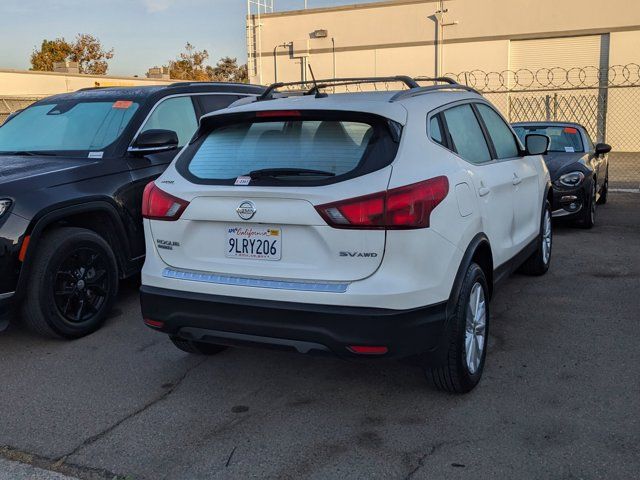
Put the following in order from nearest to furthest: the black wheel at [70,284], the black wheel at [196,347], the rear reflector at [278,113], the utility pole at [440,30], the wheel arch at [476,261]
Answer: the wheel arch at [476,261] → the rear reflector at [278,113] → the black wheel at [196,347] → the black wheel at [70,284] → the utility pole at [440,30]

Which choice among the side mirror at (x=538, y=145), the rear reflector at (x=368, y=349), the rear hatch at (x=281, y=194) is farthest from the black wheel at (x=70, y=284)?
the side mirror at (x=538, y=145)

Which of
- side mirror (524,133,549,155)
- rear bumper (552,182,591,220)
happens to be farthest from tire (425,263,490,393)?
rear bumper (552,182,591,220)

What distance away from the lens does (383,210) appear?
3223mm

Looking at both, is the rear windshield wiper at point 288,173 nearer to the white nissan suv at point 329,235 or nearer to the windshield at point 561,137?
the white nissan suv at point 329,235

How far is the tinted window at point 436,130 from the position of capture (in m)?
3.77

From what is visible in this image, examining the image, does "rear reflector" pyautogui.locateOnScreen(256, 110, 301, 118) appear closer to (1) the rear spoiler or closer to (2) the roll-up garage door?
(1) the rear spoiler

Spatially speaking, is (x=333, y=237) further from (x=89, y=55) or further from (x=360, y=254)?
(x=89, y=55)

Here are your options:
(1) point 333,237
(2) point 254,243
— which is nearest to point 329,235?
(1) point 333,237

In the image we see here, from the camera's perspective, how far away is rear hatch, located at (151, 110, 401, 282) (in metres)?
3.29

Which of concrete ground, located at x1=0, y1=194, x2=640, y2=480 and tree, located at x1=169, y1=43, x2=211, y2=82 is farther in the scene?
tree, located at x1=169, y1=43, x2=211, y2=82

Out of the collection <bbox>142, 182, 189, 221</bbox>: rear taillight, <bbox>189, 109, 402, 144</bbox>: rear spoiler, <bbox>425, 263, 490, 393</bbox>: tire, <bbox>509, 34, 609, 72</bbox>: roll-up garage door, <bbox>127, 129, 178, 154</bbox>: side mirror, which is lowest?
A: <bbox>425, 263, 490, 393</bbox>: tire

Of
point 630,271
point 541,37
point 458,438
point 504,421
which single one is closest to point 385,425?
point 458,438

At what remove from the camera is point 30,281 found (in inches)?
185

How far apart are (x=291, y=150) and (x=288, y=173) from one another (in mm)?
172
